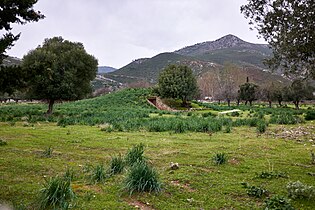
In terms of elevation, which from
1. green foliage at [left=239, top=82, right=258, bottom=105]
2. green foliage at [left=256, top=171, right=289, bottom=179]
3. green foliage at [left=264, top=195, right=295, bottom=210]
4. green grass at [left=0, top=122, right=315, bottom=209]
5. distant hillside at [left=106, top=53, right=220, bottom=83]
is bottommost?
green grass at [left=0, top=122, right=315, bottom=209]

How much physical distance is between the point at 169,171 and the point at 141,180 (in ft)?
5.22

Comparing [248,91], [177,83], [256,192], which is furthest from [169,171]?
[248,91]

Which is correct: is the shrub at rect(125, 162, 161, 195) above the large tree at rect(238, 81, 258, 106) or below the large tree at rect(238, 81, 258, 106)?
below

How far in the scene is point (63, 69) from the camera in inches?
949

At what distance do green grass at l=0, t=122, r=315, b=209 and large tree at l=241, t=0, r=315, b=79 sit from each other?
2.91 meters

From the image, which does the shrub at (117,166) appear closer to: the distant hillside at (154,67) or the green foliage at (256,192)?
the green foliage at (256,192)

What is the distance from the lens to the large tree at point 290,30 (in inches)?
247

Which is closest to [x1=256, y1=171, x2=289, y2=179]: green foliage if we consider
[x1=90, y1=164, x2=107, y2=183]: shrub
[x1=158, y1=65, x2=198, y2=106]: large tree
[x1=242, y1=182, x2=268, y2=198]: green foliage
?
[x1=242, y1=182, x2=268, y2=198]: green foliage

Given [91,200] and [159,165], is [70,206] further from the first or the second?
[159,165]

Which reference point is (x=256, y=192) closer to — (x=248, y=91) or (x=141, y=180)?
Result: (x=141, y=180)

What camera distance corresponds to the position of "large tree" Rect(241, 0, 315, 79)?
6.26 meters

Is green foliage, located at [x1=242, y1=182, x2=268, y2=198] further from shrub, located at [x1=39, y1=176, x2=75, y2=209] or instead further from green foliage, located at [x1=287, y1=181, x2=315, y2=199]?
shrub, located at [x1=39, y1=176, x2=75, y2=209]

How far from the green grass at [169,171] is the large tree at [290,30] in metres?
2.91

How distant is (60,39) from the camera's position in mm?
26406
